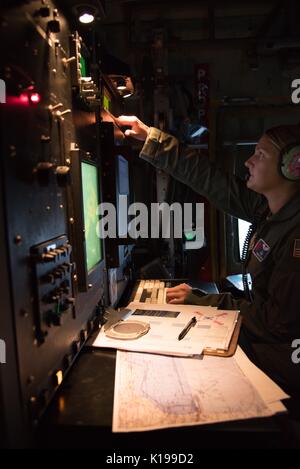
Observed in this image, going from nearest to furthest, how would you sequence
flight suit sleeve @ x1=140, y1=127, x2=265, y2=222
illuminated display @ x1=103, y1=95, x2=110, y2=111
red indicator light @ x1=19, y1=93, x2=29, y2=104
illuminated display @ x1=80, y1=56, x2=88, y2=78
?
1. red indicator light @ x1=19, y1=93, x2=29, y2=104
2. illuminated display @ x1=80, y1=56, x2=88, y2=78
3. illuminated display @ x1=103, y1=95, x2=110, y2=111
4. flight suit sleeve @ x1=140, y1=127, x2=265, y2=222

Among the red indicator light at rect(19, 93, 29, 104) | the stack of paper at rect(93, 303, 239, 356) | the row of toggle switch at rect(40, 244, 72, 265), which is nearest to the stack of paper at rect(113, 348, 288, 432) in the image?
the stack of paper at rect(93, 303, 239, 356)

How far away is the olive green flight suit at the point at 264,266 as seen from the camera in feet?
3.68

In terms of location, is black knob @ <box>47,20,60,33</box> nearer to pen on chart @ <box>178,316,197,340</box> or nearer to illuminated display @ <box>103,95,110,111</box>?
illuminated display @ <box>103,95,110,111</box>

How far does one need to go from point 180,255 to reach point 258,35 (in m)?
1.83

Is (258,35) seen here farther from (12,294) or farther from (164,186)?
(12,294)

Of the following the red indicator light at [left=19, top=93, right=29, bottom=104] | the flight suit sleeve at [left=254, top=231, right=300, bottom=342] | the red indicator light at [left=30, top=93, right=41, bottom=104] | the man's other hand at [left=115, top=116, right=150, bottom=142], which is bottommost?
the flight suit sleeve at [left=254, top=231, right=300, bottom=342]

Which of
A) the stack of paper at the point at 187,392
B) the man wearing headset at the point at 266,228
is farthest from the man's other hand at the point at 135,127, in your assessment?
the stack of paper at the point at 187,392

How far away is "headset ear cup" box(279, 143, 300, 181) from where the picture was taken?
1.29 meters

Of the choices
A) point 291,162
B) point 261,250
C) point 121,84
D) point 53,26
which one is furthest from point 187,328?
point 121,84

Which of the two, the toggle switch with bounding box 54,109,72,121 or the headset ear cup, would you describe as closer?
the toggle switch with bounding box 54,109,72,121

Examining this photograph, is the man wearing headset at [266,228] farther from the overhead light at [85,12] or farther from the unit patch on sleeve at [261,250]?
the overhead light at [85,12]

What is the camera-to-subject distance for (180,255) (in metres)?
2.49

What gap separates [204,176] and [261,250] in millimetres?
552

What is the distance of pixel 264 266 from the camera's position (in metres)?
1.29
